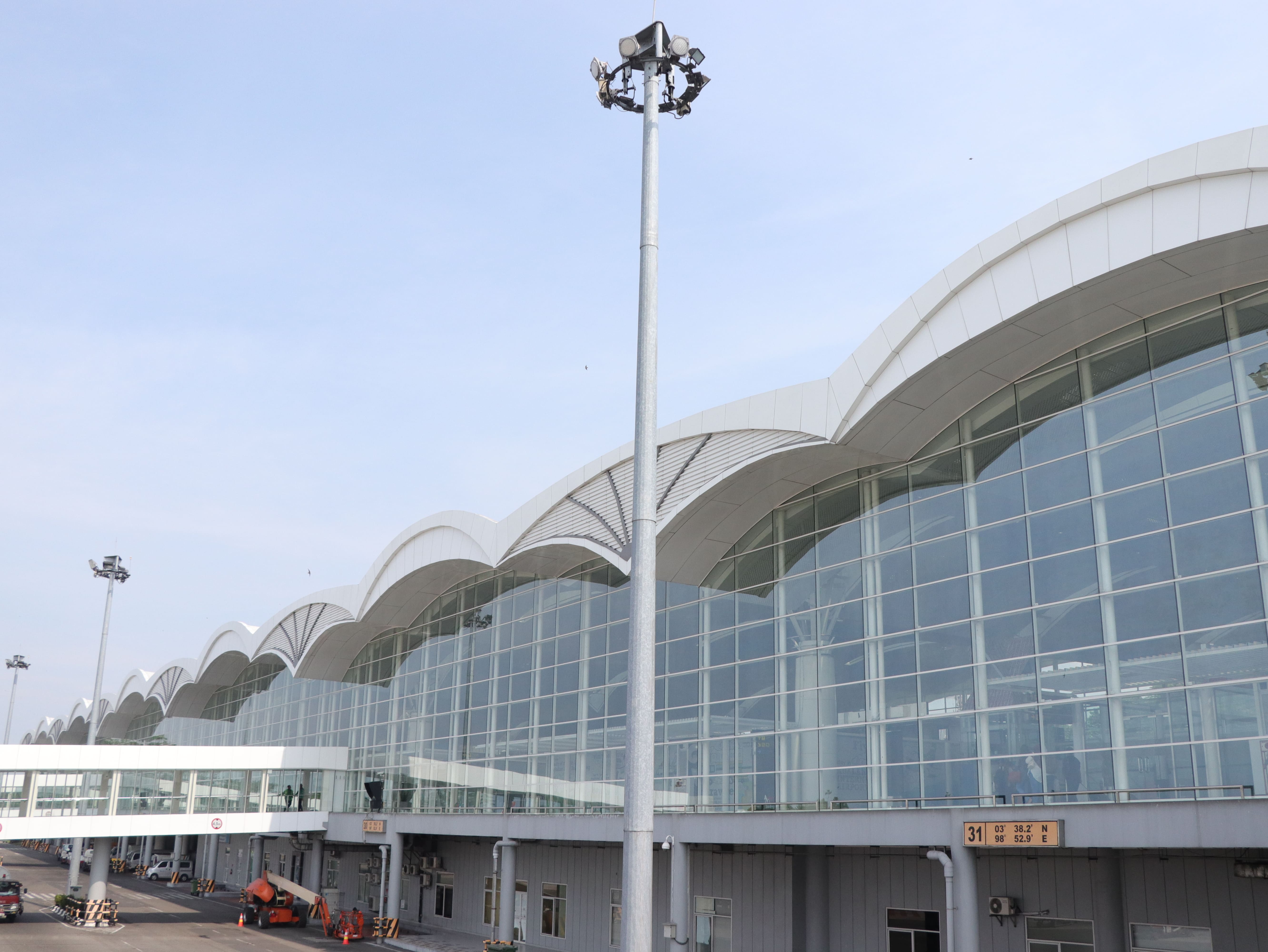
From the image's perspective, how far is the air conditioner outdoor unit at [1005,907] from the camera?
74.6 feet

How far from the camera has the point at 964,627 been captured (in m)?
24.0

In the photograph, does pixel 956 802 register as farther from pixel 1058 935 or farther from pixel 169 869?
pixel 169 869

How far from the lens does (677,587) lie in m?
32.2

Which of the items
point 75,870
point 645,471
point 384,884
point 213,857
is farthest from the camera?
point 213,857

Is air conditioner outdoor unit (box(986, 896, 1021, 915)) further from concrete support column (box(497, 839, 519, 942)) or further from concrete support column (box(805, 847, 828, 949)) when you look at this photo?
concrete support column (box(497, 839, 519, 942))

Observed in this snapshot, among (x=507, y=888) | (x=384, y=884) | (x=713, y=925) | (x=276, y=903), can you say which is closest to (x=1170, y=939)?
(x=713, y=925)

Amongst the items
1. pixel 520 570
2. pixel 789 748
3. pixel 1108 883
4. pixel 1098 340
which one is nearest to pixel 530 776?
pixel 520 570

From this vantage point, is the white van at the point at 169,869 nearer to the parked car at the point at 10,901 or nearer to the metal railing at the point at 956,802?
the parked car at the point at 10,901

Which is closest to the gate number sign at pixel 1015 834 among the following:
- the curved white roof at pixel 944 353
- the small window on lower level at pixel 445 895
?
the curved white roof at pixel 944 353

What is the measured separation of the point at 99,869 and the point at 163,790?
A: 364 cm

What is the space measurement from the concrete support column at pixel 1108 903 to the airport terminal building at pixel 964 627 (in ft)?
0.18

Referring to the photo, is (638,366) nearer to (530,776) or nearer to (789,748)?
(789,748)

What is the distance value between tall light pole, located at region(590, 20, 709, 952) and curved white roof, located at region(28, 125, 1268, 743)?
11.2m

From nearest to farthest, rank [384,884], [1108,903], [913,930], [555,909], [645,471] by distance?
[645,471] < [1108,903] < [913,930] < [555,909] < [384,884]
